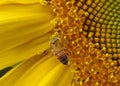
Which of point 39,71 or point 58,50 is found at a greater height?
point 58,50

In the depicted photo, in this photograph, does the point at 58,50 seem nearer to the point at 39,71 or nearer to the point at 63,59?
the point at 63,59

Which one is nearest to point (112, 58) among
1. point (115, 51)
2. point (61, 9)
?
point (115, 51)

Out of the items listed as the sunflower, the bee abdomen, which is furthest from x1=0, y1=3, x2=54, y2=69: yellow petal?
the bee abdomen

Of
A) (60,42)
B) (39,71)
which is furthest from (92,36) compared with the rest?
(39,71)

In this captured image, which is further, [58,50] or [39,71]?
[39,71]

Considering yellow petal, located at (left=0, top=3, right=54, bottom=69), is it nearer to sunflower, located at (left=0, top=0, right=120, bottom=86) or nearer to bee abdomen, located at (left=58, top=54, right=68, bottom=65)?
sunflower, located at (left=0, top=0, right=120, bottom=86)

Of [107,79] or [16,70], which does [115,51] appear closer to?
[107,79]

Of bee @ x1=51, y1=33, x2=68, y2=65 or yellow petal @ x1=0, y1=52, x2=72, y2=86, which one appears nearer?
bee @ x1=51, y1=33, x2=68, y2=65
